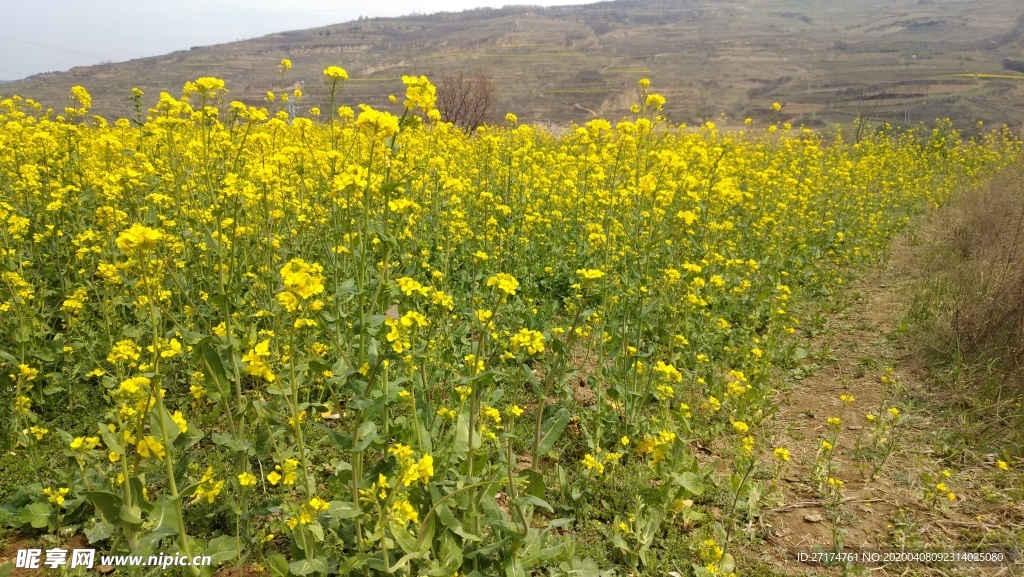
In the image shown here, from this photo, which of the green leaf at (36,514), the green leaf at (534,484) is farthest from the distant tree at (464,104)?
the green leaf at (534,484)

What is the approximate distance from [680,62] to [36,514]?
70854 mm

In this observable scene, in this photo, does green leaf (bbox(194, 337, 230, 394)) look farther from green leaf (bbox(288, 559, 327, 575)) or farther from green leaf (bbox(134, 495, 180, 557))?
green leaf (bbox(288, 559, 327, 575))

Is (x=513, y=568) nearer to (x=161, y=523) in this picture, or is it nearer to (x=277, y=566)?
(x=277, y=566)

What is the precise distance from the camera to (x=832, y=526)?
2678mm

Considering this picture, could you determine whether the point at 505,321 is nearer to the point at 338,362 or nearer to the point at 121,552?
the point at 338,362

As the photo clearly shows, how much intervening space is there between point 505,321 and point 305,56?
8951 centimetres

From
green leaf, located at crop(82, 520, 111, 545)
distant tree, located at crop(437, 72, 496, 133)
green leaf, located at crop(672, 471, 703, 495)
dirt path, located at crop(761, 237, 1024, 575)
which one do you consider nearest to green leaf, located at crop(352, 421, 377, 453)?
green leaf, located at crop(82, 520, 111, 545)

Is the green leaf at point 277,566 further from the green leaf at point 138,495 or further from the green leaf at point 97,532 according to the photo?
the green leaf at point 97,532

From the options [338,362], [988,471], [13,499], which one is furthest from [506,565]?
[988,471]

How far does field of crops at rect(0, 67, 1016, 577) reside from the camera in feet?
6.18

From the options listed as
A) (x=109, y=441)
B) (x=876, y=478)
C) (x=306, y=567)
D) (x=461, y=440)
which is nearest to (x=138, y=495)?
(x=109, y=441)

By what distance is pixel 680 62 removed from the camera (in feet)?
207

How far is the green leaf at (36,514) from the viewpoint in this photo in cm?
212

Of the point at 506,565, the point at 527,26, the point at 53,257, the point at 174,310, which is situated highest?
the point at 527,26
